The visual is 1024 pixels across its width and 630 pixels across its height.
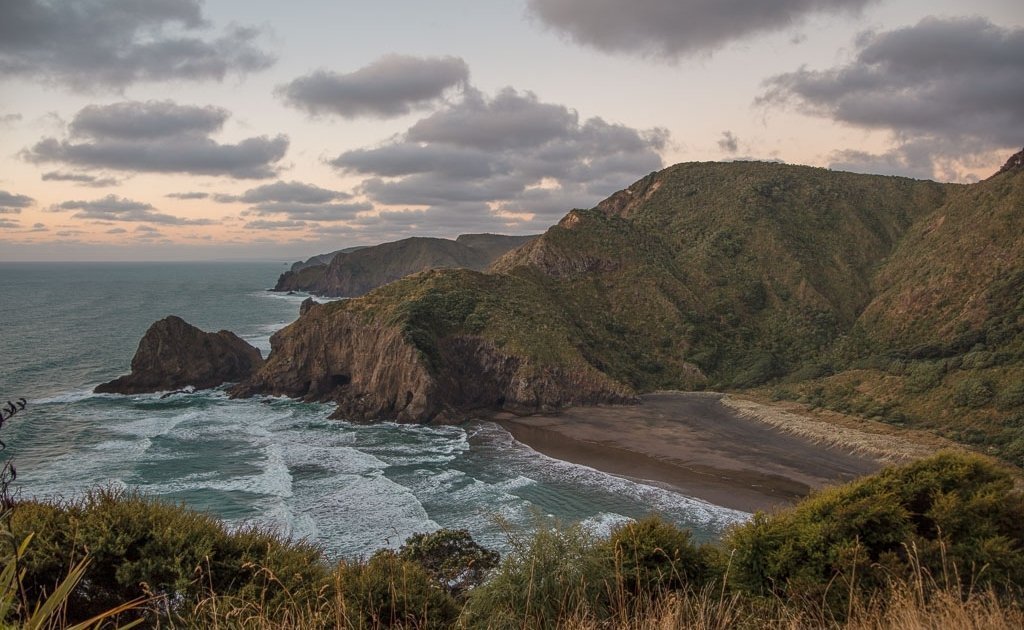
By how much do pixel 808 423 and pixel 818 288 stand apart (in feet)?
116

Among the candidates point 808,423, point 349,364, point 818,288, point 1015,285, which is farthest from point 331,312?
point 1015,285

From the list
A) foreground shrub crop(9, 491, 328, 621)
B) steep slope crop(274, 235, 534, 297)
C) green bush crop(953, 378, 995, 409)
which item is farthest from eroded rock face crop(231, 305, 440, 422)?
steep slope crop(274, 235, 534, 297)

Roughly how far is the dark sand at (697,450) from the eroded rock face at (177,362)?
3122cm

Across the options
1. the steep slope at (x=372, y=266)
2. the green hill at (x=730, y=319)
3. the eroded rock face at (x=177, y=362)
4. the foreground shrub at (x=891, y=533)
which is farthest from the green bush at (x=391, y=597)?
the steep slope at (x=372, y=266)

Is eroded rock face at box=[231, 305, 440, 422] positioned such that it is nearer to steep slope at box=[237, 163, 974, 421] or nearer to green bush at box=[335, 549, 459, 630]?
steep slope at box=[237, 163, 974, 421]

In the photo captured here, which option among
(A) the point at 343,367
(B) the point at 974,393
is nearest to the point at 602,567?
(B) the point at 974,393

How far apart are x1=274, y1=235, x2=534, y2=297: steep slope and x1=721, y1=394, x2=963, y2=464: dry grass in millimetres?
124367

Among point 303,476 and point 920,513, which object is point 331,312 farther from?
point 920,513

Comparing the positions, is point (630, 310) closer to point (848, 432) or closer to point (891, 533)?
point (848, 432)

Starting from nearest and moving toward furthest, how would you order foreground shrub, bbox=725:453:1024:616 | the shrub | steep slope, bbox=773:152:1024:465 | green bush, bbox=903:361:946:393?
foreground shrub, bbox=725:453:1024:616 < the shrub < steep slope, bbox=773:152:1024:465 < green bush, bbox=903:361:946:393

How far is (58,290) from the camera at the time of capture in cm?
16812

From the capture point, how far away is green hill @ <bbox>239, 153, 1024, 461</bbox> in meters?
52.1

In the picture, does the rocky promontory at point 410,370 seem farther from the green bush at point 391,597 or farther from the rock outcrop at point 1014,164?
the rock outcrop at point 1014,164

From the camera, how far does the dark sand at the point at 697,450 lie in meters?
36.6
